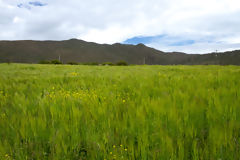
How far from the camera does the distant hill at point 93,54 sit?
75125 millimetres

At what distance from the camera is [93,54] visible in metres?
100

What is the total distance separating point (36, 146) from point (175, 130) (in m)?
1.25

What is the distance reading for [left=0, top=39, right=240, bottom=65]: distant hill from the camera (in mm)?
75125

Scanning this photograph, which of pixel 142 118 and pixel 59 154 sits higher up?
pixel 142 118

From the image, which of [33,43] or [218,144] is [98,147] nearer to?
[218,144]

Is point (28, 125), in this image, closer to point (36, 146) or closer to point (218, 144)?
point (36, 146)

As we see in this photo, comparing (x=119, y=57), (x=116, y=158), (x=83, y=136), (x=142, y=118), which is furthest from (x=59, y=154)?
(x=119, y=57)

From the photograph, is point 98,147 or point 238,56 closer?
point 98,147

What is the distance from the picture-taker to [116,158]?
41.7 inches

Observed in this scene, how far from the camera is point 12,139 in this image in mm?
1440

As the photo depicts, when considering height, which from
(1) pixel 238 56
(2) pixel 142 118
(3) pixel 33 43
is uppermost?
(3) pixel 33 43

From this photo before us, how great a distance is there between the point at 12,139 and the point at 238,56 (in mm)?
85142

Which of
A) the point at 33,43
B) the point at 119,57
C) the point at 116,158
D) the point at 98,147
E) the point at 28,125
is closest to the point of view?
the point at 116,158

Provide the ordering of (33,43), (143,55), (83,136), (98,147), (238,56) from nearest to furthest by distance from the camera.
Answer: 1. (98,147)
2. (83,136)
3. (238,56)
4. (33,43)
5. (143,55)
